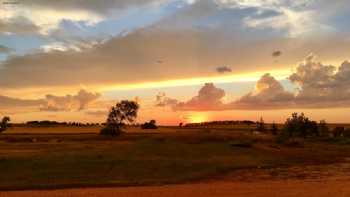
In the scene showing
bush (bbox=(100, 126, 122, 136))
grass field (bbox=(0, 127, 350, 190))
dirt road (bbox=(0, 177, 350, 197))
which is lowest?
dirt road (bbox=(0, 177, 350, 197))

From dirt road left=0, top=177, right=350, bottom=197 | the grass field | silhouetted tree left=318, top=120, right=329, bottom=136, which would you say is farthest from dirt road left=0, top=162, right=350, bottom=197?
silhouetted tree left=318, top=120, right=329, bottom=136

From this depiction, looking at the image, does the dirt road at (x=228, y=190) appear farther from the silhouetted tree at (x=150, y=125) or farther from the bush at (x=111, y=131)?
the silhouetted tree at (x=150, y=125)

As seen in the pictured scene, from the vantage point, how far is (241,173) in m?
50.0

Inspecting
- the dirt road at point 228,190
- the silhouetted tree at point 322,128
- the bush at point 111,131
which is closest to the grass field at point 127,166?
the dirt road at point 228,190

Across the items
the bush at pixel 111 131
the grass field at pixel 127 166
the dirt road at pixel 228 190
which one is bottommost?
the dirt road at pixel 228 190

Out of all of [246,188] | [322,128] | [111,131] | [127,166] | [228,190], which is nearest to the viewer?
[228,190]

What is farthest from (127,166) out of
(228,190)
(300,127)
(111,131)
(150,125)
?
(150,125)

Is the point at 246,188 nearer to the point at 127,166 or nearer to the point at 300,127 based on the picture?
the point at 127,166

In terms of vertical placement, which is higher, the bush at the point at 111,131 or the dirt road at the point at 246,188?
the bush at the point at 111,131

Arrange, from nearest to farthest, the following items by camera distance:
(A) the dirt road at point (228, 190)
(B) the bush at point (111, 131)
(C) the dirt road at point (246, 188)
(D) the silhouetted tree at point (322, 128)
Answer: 1. (A) the dirt road at point (228, 190)
2. (C) the dirt road at point (246, 188)
3. (B) the bush at point (111, 131)
4. (D) the silhouetted tree at point (322, 128)

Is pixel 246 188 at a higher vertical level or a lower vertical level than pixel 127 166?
lower

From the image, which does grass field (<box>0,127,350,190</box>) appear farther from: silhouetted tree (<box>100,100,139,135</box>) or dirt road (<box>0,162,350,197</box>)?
silhouetted tree (<box>100,100,139,135</box>)

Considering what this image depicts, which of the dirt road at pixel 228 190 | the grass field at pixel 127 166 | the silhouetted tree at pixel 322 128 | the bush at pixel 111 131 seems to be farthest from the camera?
the silhouetted tree at pixel 322 128

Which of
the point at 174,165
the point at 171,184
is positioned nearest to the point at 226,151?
the point at 174,165
